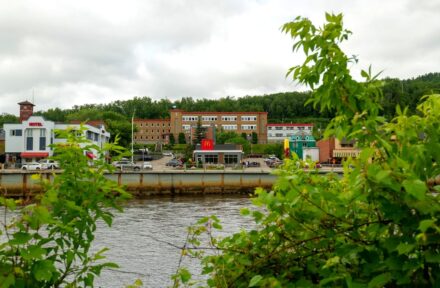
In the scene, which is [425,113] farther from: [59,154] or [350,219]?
[59,154]

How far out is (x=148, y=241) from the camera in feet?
55.2

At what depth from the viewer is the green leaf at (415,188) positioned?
5.55ft

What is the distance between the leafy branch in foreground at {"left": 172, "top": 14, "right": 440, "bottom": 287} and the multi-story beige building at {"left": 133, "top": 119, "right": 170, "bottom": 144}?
13602cm

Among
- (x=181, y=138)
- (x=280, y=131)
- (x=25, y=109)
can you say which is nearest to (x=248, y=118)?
(x=280, y=131)

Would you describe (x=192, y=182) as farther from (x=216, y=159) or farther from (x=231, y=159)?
(x=231, y=159)

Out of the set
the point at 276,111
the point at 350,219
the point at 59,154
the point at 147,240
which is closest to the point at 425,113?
the point at 350,219

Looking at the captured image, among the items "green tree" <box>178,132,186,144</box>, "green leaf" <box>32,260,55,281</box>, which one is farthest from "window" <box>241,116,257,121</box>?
"green leaf" <box>32,260,55,281</box>

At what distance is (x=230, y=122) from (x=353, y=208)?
12752cm

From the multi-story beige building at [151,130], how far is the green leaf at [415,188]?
13717 cm

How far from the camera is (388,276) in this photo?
1976 millimetres

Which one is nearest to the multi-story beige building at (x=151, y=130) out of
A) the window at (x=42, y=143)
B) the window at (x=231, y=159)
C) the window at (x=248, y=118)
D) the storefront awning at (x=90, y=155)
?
the window at (x=248, y=118)

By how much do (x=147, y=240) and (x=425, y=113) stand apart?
15883mm

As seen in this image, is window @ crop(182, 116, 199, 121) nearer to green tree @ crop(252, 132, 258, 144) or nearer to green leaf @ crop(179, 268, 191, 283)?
green tree @ crop(252, 132, 258, 144)

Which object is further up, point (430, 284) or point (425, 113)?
point (425, 113)
